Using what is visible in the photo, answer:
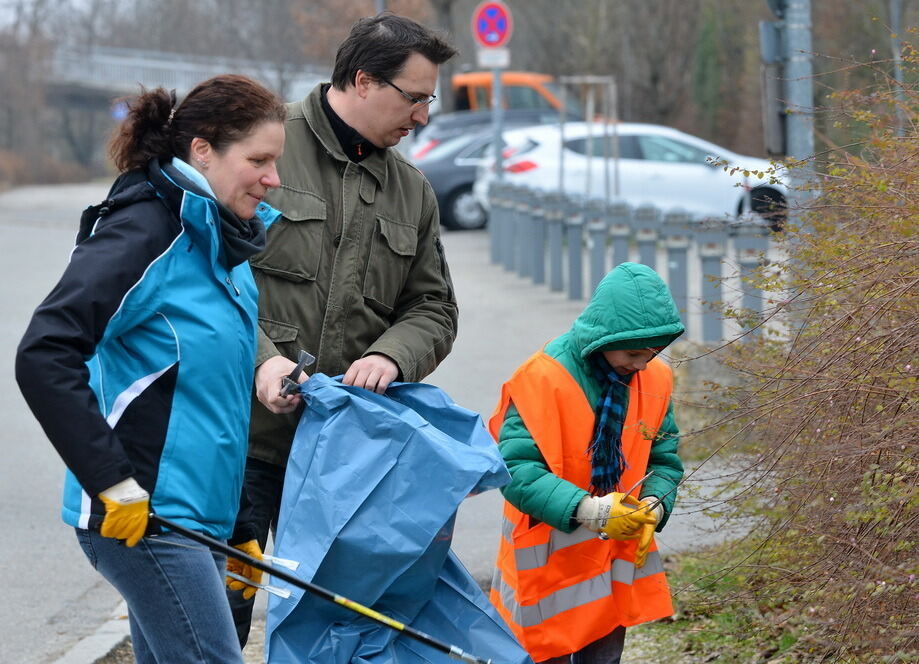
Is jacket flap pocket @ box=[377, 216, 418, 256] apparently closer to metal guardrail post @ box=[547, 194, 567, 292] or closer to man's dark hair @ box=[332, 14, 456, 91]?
man's dark hair @ box=[332, 14, 456, 91]

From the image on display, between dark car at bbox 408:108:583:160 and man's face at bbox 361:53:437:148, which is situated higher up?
man's face at bbox 361:53:437:148

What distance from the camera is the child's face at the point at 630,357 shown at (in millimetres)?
3736

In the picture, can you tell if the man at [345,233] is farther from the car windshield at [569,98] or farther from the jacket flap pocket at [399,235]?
the car windshield at [569,98]

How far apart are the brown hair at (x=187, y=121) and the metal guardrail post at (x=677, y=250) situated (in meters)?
7.86

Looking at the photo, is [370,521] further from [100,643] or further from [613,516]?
[100,643]

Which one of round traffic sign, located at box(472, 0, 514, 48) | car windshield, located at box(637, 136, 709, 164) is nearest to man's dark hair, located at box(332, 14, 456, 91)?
round traffic sign, located at box(472, 0, 514, 48)

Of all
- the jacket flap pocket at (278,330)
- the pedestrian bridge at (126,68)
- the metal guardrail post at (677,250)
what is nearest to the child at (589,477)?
the jacket flap pocket at (278,330)

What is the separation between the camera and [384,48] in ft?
12.3

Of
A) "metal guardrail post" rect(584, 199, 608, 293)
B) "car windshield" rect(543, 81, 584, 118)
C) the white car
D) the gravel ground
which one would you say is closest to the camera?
the gravel ground

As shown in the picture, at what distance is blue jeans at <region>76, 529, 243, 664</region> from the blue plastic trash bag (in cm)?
30

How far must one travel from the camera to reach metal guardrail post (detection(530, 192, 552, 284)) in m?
14.8

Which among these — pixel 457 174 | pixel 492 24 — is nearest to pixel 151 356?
pixel 492 24

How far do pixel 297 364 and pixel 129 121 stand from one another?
69 cm

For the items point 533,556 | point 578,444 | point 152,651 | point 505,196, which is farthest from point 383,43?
point 505,196
